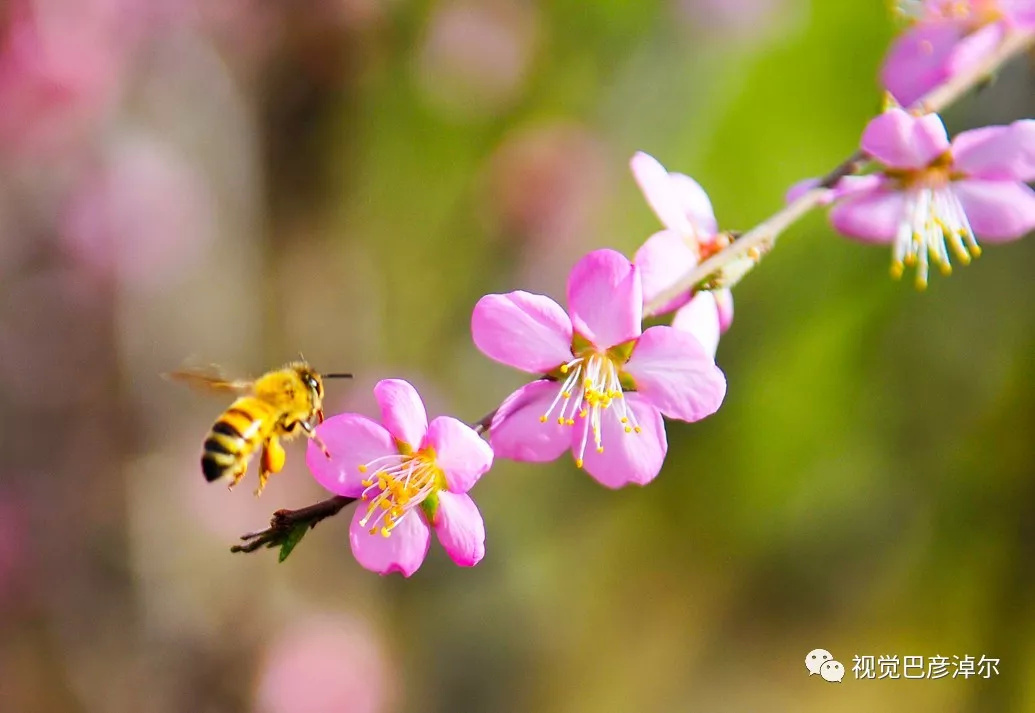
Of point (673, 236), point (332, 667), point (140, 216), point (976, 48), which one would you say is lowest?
point (332, 667)

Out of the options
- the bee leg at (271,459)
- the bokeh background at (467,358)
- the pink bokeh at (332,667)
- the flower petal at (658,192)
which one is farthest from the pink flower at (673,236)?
the pink bokeh at (332,667)

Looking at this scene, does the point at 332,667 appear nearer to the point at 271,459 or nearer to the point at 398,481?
the point at 271,459

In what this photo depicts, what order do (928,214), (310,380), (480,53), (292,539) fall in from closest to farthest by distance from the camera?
(292,539), (928,214), (310,380), (480,53)

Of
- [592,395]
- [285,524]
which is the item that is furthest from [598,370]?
[285,524]

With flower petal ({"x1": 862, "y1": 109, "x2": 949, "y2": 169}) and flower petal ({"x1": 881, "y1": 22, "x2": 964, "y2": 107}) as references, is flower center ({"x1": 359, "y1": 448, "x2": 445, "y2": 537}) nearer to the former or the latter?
flower petal ({"x1": 862, "y1": 109, "x2": 949, "y2": 169})

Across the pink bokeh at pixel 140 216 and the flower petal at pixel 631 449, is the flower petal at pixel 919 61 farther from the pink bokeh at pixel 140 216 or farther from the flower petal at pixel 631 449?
the pink bokeh at pixel 140 216

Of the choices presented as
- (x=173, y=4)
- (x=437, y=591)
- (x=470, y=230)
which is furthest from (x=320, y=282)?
(x=437, y=591)
